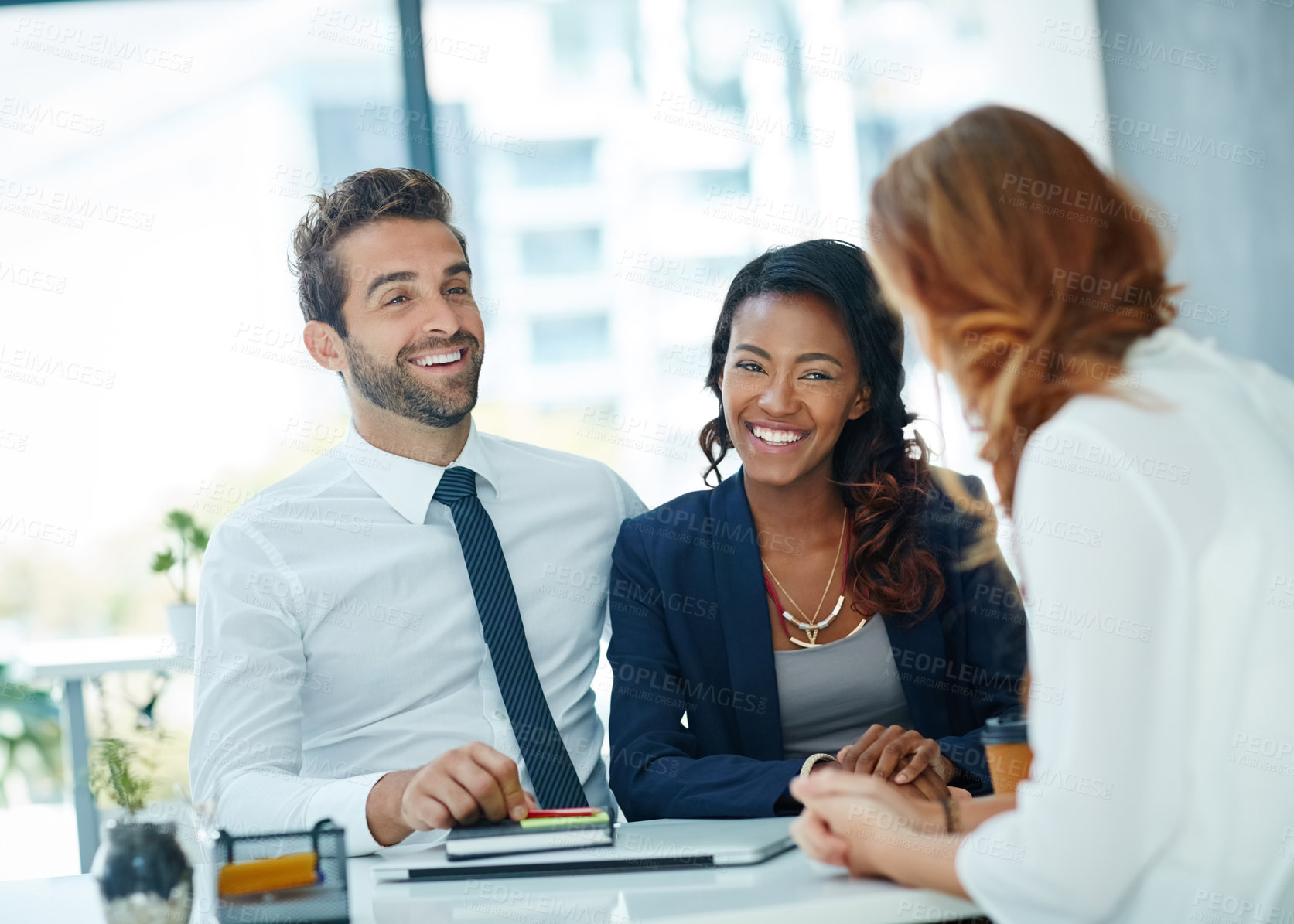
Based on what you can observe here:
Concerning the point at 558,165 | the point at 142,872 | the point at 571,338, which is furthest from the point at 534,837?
the point at 558,165

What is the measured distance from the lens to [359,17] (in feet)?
13.3

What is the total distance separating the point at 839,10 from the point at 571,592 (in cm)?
303

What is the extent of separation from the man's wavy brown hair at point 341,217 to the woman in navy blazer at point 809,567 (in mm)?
652

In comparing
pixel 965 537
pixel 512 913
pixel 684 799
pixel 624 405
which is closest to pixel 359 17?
pixel 624 405

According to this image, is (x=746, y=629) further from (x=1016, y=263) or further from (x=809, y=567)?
(x=1016, y=263)

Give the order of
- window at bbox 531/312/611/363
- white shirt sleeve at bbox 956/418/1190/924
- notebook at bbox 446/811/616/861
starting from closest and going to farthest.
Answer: white shirt sleeve at bbox 956/418/1190/924, notebook at bbox 446/811/616/861, window at bbox 531/312/611/363

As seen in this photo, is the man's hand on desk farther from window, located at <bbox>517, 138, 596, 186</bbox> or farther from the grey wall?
window, located at <bbox>517, 138, 596, 186</bbox>

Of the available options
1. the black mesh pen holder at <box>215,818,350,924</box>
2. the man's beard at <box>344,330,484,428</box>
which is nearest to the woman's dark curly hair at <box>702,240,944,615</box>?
the man's beard at <box>344,330,484,428</box>

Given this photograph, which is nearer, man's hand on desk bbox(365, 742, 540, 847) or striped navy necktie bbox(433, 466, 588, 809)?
man's hand on desk bbox(365, 742, 540, 847)

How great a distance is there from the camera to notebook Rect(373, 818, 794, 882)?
136 centimetres

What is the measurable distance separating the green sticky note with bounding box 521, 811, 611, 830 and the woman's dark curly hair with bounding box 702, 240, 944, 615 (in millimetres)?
810

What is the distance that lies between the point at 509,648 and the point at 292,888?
767mm

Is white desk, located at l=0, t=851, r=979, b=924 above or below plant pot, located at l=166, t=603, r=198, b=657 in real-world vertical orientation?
below

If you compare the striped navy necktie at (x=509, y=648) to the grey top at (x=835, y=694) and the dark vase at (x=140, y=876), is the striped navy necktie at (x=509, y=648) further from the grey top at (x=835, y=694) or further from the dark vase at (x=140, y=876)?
the dark vase at (x=140, y=876)
